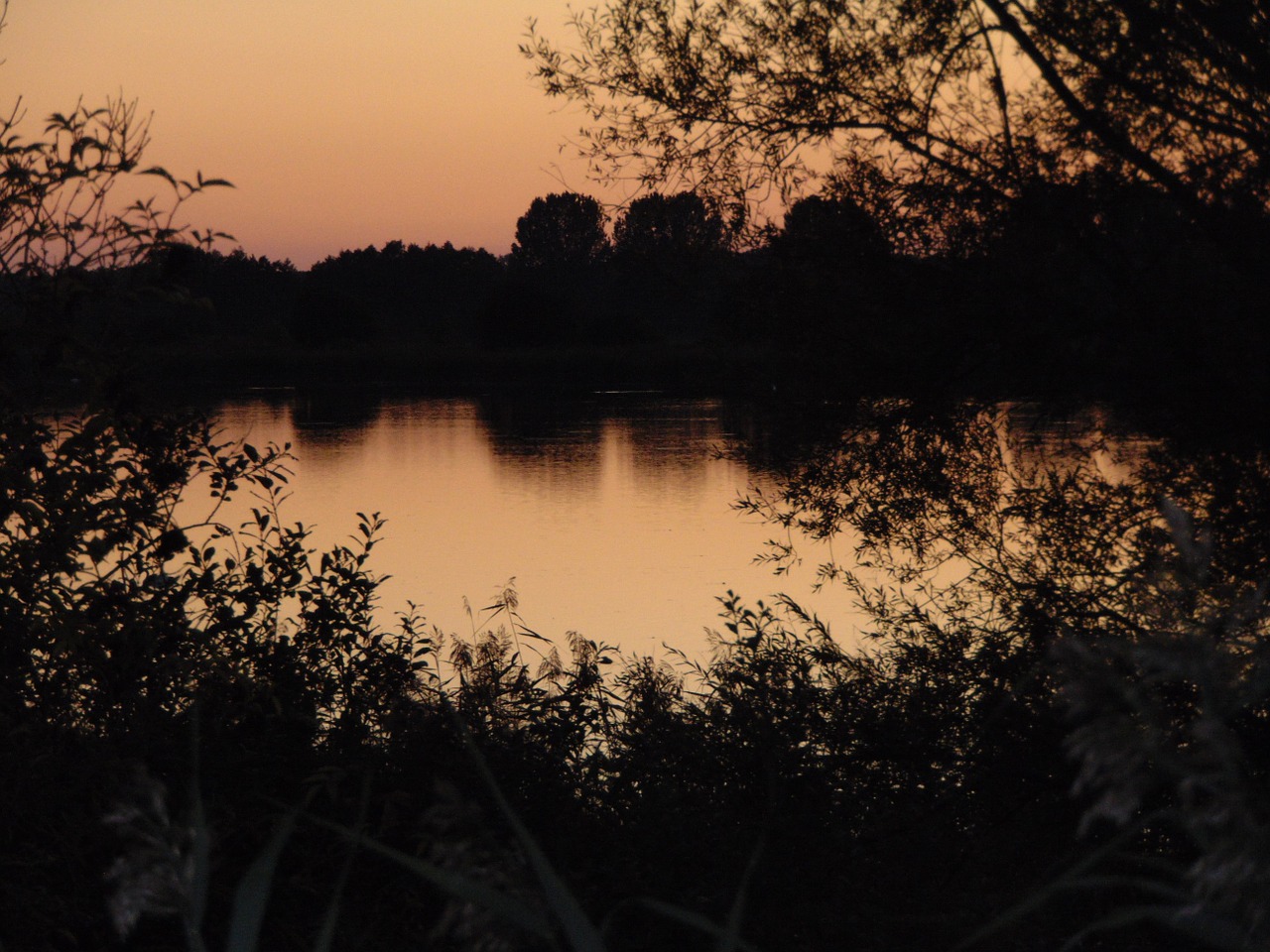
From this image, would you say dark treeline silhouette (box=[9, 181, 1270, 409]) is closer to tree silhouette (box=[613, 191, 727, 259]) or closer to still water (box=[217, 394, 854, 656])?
tree silhouette (box=[613, 191, 727, 259])

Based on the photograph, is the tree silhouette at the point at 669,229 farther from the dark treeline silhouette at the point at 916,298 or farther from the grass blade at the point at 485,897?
the grass blade at the point at 485,897

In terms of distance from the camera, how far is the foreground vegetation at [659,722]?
14.4ft

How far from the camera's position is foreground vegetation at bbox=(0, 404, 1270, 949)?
4.38 m

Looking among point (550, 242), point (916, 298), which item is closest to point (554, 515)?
point (916, 298)

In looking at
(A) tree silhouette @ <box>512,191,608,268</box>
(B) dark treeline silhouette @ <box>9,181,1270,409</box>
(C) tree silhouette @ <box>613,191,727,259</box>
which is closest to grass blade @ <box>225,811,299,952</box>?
(B) dark treeline silhouette @ <box>9,181,1270,409</box>

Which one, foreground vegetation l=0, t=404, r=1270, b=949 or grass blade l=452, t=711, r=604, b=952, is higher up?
grass blade l=452, t=711, r=604, b=952

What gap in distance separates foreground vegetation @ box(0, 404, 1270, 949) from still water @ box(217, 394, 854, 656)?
1.28m

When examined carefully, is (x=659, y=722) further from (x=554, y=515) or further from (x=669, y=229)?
(x=554, y=515)

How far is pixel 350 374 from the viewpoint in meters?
47.4

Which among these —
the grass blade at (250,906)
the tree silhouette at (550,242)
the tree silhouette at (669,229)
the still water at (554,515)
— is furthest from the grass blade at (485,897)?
the tree silhouette at (550,242)

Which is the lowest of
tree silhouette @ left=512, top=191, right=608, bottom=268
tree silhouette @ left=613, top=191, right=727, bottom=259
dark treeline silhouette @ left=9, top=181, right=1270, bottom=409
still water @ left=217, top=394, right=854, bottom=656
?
still water @ left=217, top=394, right=854, bottom=656

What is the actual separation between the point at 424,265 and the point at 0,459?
253 ft

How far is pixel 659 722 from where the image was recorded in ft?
20.9

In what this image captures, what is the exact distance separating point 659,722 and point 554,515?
1034cm
